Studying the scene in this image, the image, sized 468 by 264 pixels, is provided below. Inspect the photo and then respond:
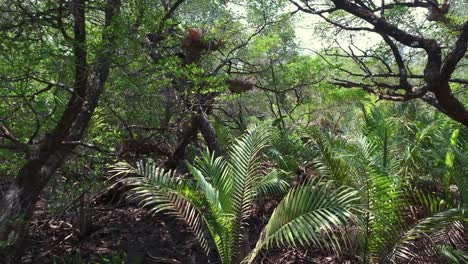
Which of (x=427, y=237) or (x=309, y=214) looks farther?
(x=427, y=237)

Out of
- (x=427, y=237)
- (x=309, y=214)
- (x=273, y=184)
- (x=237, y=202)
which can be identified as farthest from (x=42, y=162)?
(x=427, y=237)

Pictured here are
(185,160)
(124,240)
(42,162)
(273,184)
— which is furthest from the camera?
(273,184)

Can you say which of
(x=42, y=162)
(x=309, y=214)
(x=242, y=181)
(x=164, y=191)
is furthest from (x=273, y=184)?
(x=42, y=162)

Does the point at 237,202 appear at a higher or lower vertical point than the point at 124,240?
higher

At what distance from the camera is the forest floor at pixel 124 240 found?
15.7 ft

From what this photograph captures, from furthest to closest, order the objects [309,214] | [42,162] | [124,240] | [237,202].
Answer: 1. [124,240]
2. [237,202]
3. [42,162]
4. [309,214]

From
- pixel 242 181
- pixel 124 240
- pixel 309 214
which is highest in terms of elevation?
pixel 242 181

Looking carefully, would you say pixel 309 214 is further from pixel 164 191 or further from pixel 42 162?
pixel 42 162

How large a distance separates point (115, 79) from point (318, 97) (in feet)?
32.3

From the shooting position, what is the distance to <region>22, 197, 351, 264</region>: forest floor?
4.78m

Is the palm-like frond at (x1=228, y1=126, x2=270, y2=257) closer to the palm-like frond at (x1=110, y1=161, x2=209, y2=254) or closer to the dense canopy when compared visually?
the dense canopy

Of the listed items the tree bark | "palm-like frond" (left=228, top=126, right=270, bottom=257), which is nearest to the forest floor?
"palm-like frond" (left=228, top=126, right=270, bottom=257)

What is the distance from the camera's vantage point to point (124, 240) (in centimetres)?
535

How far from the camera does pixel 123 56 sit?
3.35 metres
